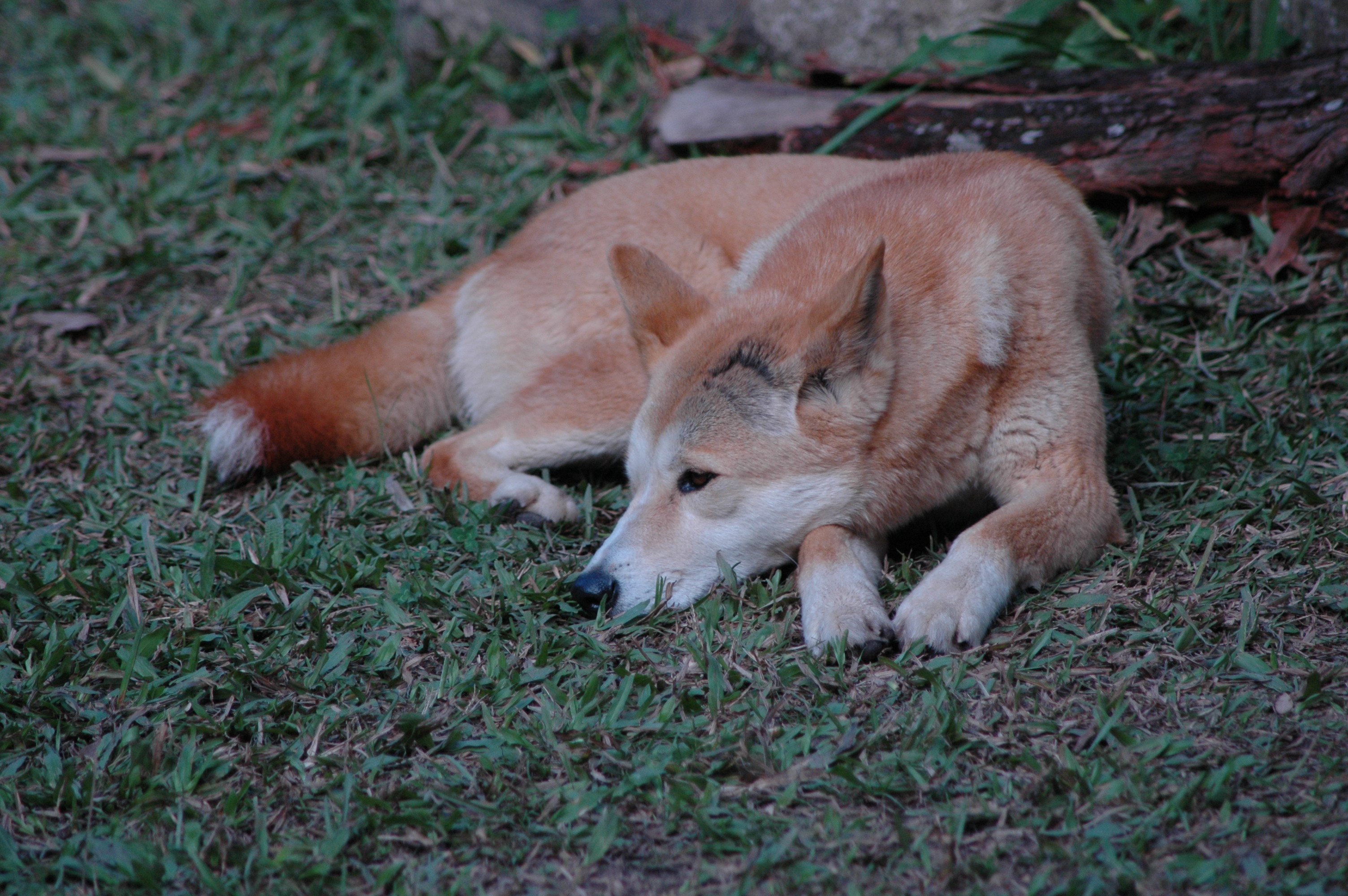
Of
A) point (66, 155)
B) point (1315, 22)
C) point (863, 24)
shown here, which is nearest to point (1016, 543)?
point (1315, 22)

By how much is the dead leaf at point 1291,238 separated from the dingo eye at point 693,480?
2745 millimetres

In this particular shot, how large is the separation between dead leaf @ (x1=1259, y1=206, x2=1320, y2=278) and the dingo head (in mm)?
2294

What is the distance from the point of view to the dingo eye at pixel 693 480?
9.25 ft

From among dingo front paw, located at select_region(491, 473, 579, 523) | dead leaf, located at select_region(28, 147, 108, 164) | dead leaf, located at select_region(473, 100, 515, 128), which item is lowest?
dingo front paw, located at select_region(491, 473, 579, 523)

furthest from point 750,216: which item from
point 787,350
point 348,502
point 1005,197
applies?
point 348,502

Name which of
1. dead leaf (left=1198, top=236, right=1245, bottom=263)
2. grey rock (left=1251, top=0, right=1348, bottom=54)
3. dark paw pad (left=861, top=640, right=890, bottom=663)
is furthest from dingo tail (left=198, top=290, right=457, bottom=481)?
grey rock (left=1251, top=0, right=1348, bottom=54)

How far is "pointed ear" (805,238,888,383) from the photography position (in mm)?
2525

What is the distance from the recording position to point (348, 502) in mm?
3531

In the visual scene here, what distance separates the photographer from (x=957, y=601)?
260cm

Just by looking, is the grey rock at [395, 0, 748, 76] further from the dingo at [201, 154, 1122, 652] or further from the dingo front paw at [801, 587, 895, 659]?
the dingo front paw at [801, 587, 895, 659]

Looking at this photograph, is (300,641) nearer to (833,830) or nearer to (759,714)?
(759,714)

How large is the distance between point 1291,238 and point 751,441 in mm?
2758

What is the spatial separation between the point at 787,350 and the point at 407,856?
1508 millimetres

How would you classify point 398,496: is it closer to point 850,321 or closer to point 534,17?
point 850,321
